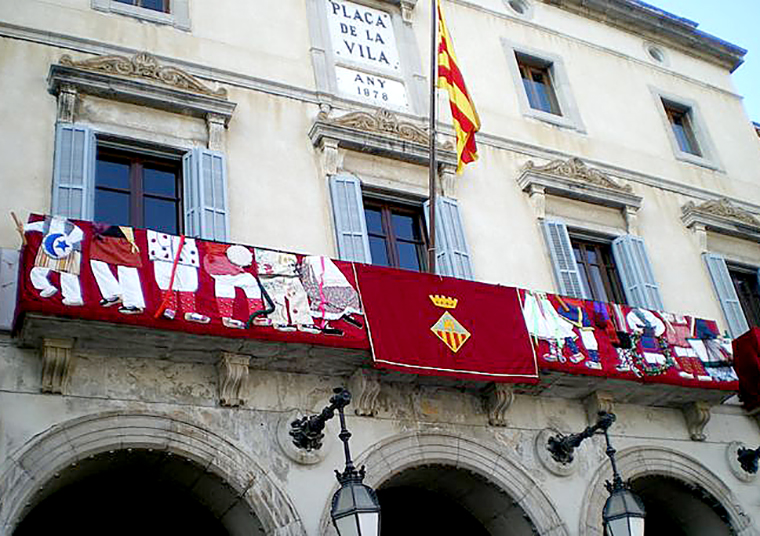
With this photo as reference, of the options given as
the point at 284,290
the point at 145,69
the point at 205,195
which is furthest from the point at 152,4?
the point at 284,290

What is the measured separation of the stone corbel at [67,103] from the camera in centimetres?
1107

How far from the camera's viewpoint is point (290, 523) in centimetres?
966

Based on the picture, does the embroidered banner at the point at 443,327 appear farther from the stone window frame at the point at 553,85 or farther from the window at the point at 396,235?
the stone window frame at the point at 553,85

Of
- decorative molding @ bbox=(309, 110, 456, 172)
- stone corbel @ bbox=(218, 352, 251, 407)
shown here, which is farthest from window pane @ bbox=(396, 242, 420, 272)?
stone corbel @ bbox=(218, 352, 251, 407)

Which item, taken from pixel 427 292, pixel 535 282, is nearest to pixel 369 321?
pixel 427 292

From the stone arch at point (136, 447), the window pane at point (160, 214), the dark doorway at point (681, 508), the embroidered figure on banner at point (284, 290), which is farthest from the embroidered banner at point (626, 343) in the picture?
the window pane at point (160, 214)

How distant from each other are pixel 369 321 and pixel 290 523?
2417mm

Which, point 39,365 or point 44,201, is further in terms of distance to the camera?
point 44,201

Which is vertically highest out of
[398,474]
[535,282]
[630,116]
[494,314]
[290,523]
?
[630,116]

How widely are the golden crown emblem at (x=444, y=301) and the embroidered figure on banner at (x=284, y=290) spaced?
5.73 ft

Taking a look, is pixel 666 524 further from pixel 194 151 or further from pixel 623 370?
pixel 194 151

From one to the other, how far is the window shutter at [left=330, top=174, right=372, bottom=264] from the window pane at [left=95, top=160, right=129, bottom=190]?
272 cm

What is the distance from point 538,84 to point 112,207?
9.00 meters

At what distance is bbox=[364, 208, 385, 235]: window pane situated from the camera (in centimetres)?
1300
